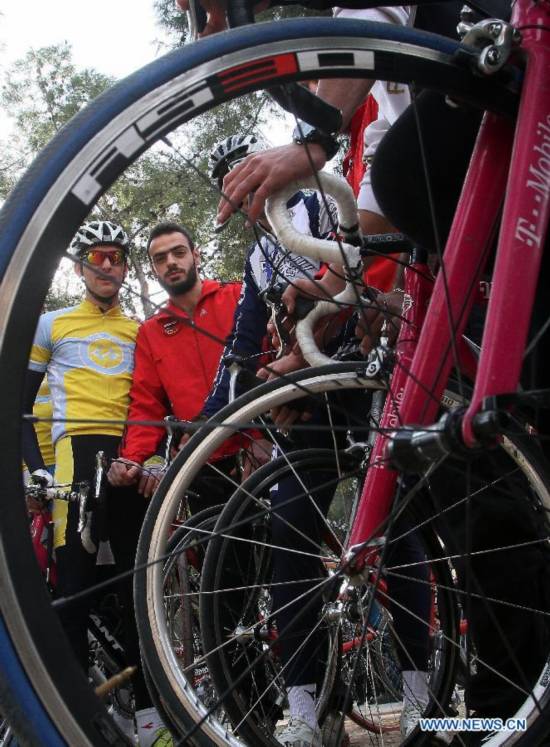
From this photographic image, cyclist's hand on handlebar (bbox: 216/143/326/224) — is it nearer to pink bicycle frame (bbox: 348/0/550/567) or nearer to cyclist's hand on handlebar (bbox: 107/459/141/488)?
pink bicycle frame (bbox: 348/0/550/567)

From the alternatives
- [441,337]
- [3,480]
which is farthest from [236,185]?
[3,480]

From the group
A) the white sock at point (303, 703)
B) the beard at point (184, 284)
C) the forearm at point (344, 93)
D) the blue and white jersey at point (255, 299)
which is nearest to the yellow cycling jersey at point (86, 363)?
the beard at point (184, 284)

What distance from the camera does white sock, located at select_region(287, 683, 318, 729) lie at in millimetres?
2057

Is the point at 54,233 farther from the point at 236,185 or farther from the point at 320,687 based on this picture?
the point at 320,687

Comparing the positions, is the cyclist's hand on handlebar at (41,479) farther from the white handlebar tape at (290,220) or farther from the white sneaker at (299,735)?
the white handlebar tape at (290,220)

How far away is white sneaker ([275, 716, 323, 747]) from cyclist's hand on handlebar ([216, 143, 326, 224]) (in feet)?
4.23

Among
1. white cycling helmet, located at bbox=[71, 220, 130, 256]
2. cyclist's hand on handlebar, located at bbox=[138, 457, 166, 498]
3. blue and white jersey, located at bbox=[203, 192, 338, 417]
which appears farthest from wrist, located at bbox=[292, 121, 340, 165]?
white cycling helmet, located at bbox=[71, 220, 130, 256]

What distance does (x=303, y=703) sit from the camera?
6.78 ft

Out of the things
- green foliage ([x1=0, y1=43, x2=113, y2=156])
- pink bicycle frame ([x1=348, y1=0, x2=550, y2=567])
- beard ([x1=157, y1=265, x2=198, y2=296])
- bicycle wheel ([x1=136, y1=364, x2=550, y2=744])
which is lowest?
bicycle wheel ([x1=136, y1=364, x2=550, y2=744])

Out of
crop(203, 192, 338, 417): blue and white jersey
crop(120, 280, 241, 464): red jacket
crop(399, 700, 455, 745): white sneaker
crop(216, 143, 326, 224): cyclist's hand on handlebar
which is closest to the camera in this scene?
crop(216, 143, 326, 224): cyclist's hand on handlebar

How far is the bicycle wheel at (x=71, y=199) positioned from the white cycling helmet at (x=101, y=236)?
2.92m

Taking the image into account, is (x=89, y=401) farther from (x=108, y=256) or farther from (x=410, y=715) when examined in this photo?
(x=410, y=715)

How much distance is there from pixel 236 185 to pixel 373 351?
0.52m

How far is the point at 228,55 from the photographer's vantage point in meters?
1.08
